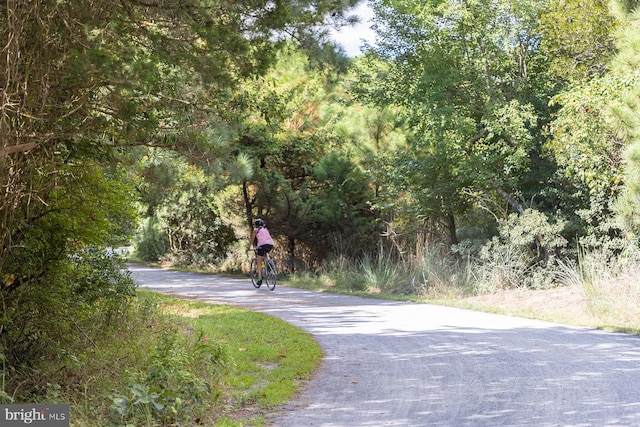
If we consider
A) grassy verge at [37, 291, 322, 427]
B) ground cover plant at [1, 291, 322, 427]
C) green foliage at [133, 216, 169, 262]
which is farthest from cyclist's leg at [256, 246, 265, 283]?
ground cover plant at [1, 291, 322, 427]

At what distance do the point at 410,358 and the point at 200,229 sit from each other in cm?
1829

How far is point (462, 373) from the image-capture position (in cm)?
812

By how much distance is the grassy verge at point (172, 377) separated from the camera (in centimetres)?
621

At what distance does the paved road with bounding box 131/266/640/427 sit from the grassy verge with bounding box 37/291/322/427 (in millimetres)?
371

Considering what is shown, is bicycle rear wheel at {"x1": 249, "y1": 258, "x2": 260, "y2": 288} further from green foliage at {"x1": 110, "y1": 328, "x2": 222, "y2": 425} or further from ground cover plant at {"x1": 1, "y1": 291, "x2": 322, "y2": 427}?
green foliage at {"x1": 110, "y1": 328, "x2": 222, "y2": 425}

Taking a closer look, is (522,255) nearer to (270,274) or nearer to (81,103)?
(270,274)

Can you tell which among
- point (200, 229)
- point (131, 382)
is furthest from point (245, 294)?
point (131, 382)

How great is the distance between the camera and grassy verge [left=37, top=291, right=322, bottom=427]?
20.4 feet

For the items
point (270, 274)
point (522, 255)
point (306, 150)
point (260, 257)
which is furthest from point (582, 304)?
point (306, 150)

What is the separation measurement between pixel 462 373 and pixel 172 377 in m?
3.18

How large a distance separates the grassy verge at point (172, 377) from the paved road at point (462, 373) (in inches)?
14.6

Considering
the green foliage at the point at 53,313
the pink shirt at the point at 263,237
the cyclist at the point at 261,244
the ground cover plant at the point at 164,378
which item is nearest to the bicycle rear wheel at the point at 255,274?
the cyclist at the point at 261,244

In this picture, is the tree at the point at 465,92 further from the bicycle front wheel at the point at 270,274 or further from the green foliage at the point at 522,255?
the bicycle front wheel at the point at 270,274

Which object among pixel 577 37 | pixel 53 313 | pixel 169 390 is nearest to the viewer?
pixel 169 390
